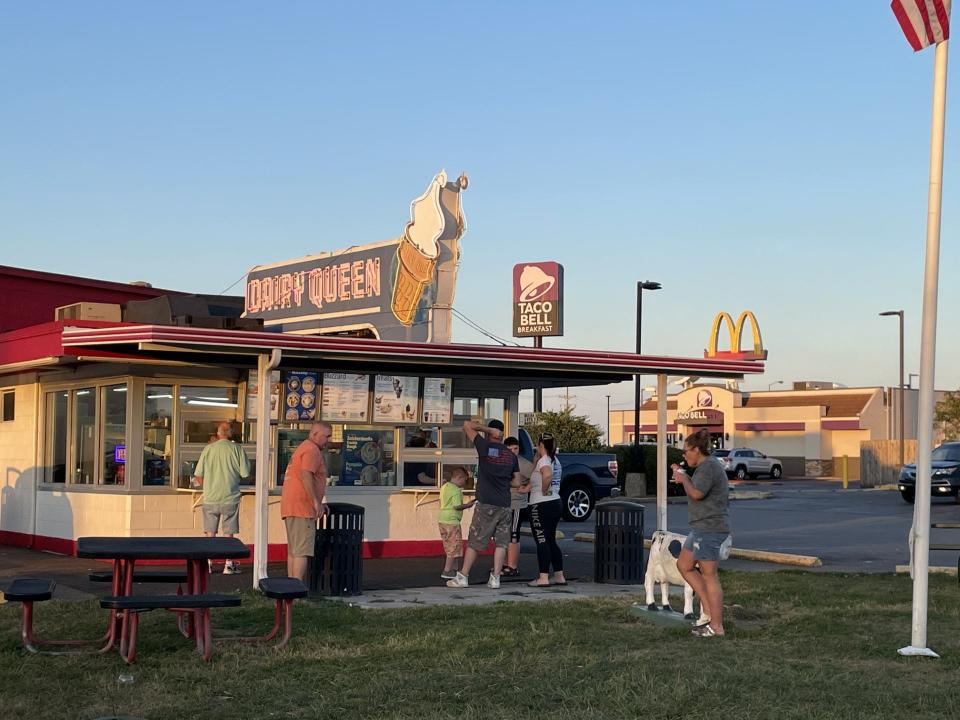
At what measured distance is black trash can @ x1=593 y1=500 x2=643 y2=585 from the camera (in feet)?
48.3

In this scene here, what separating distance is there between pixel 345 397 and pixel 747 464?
4783 centimetres

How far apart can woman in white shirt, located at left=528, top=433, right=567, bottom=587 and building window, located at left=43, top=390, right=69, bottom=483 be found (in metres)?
7.03

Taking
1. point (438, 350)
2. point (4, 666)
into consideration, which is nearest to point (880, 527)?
point (438, 350)

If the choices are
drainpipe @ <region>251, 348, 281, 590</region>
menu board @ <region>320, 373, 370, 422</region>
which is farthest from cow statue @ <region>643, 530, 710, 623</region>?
menu board @ <region>320, 373, 370, 422</region>

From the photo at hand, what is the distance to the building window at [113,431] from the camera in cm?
1616

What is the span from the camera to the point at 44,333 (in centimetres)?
1573

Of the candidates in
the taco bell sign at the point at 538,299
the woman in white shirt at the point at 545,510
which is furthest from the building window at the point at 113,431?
the taco bell sign at the point at 538,299

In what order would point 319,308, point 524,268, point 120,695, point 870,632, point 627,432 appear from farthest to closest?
1. point 627,432
2. point 524,268
3. point 319,308
4. point 870,632
5. point 120,695

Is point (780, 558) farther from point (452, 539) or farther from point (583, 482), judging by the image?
point (583, 482)

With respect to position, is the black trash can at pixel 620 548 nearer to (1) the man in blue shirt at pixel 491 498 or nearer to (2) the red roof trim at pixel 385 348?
(1) the man in blue shirt at pixel 491 498

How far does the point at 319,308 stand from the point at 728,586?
13206 mm

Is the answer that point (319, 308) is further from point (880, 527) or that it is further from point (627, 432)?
point (627, 432)

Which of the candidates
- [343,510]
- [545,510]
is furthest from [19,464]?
Answer: [545,510]

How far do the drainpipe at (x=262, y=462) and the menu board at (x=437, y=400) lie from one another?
326 cm
